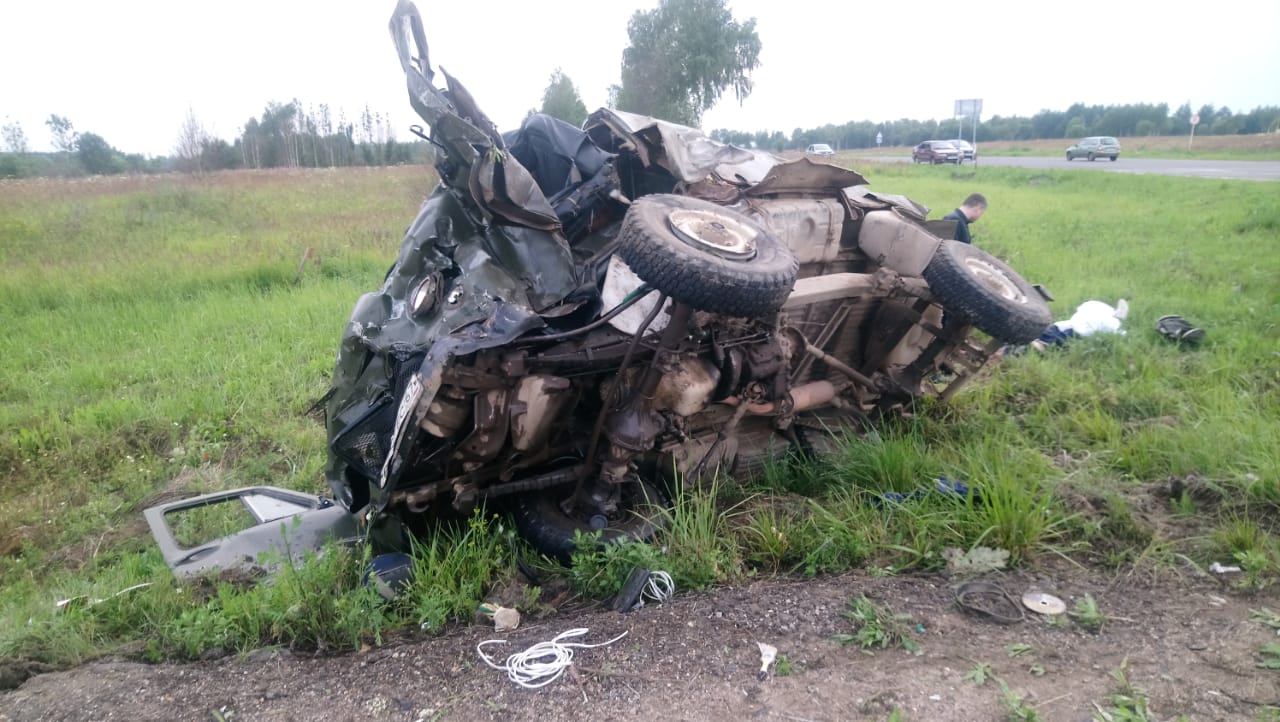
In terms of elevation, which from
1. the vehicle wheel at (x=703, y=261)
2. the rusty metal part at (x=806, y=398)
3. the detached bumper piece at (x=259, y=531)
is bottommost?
the detached bumper piece at (x=259, y=531)

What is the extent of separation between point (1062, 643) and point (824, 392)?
5.85 ft

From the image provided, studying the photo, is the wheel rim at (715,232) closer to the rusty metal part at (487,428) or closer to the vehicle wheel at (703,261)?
the vehicle wheel at (703,261)

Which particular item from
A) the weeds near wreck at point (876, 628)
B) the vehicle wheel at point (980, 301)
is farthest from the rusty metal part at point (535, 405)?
the vehicle wheel at point (980, 301)

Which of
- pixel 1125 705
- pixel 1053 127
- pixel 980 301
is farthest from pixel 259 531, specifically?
pixel 1053 127

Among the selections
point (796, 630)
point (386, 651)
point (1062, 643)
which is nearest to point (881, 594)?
point (796, 630)

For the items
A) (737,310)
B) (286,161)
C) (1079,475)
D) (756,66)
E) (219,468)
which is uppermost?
(756,66)

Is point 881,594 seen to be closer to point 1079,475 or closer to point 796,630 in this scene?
point 796,630

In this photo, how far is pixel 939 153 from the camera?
29547mm

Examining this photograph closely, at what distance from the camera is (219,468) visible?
546 cm

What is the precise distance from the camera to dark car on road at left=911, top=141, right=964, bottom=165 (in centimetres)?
2930

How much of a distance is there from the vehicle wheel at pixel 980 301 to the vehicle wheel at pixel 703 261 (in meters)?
0.92

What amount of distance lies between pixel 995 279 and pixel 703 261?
177cm

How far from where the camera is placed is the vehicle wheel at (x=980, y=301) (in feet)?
11.6

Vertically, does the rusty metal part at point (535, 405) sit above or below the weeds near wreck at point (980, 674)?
above
